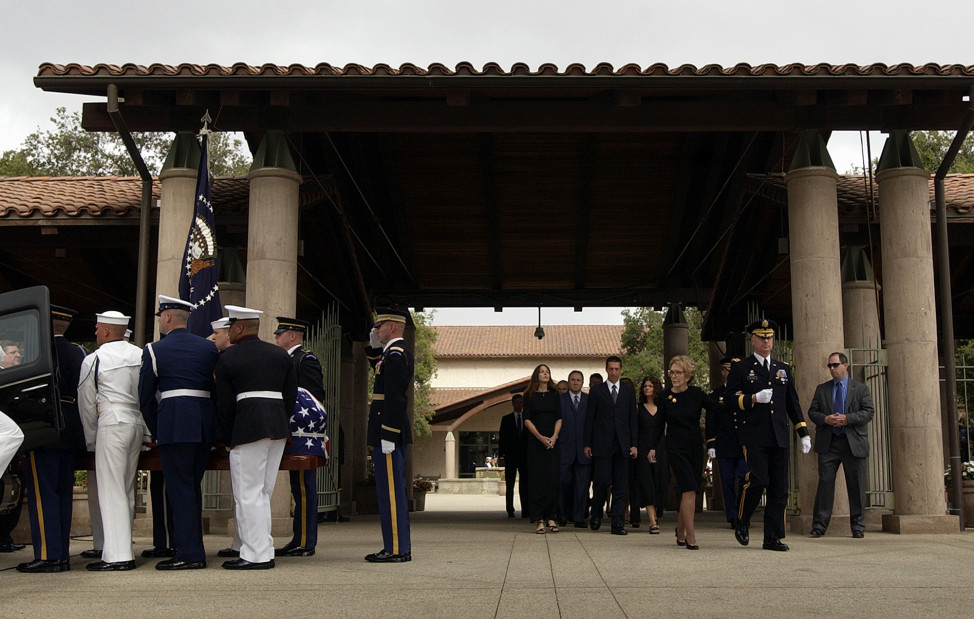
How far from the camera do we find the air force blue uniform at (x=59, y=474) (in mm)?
7703

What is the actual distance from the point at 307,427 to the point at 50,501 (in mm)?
1982

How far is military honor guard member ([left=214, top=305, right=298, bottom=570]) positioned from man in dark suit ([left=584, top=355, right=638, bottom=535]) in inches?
183

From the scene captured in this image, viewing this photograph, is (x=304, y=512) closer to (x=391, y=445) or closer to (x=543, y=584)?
(x=391, y=445)

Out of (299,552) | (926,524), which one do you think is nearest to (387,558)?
(299,552)

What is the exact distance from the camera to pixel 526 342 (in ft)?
186

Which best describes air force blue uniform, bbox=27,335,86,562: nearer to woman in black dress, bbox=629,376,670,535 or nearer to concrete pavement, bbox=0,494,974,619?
concrete pavement, bbox=0,494,974,619

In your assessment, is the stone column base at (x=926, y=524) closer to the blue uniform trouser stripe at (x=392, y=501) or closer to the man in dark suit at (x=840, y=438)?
the man in dark suit at (x=840, y=438)

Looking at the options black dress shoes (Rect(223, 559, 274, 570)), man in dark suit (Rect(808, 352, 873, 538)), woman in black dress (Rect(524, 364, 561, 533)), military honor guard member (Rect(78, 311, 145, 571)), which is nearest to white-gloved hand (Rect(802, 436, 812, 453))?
man in dark suit (Rect(808, 352, 873, 538))

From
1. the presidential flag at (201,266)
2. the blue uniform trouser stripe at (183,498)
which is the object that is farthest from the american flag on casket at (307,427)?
the presidential flag at (201,266)

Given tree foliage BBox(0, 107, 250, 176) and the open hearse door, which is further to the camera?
tree foliage BBox(0, 107, 250, 176)

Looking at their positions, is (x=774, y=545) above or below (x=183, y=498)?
below

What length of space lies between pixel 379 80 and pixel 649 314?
29.8 meters

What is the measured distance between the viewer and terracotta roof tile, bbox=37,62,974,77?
1075 centimetres

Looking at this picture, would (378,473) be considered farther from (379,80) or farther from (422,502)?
(422,502)
